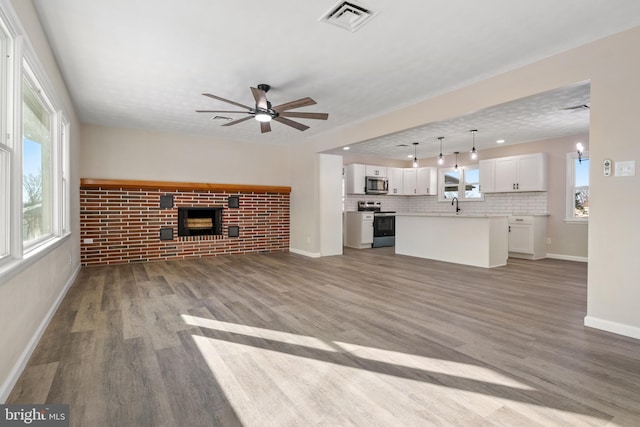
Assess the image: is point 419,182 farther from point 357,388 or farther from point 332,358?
point 357,388

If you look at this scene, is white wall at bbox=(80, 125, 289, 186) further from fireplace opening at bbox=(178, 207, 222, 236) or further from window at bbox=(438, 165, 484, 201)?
window at bbox=(438, 165, 484, 201)

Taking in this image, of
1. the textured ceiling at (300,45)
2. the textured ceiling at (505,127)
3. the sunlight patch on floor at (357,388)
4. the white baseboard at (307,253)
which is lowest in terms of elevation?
the sunlight patch on floor at (357,388)

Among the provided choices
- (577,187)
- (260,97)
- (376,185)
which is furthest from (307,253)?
(577,187)

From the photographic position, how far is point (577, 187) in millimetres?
6234

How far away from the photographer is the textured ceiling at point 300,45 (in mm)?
2383

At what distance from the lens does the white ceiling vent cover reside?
2344 mm

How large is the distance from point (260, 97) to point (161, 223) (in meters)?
3.92

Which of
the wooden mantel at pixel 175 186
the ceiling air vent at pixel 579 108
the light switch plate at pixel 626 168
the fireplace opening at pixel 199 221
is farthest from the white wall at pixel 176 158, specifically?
the light switch plate at pixel 626 168

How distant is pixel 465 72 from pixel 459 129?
2417 millimetres

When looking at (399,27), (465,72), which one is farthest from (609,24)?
(399,27)

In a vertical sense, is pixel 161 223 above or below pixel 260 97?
below

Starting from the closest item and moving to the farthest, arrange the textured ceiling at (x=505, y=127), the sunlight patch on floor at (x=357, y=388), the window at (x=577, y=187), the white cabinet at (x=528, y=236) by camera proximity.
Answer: the sunlight patch on floor at (x=357, y=388)
the textured ceiling at (x=505, y=127)
the window at (x=577, y=187)
the white cabinet at (x=528, y=236)

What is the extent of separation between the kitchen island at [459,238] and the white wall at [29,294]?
5.69 metres

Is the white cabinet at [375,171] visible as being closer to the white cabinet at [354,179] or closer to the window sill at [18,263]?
the white cabinet at [354,179]
